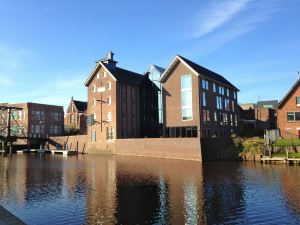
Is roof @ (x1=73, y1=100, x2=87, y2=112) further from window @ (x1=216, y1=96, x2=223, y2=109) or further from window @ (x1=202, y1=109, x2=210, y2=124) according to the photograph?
window @ (x1=202, y1=109, x2=210, y2=124)

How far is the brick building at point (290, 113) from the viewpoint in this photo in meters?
57.8

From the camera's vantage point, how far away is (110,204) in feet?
74.9

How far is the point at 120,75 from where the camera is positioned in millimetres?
75250

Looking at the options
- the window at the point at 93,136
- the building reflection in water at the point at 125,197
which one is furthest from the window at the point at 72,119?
→ the building reflection in water at the point at 125,197

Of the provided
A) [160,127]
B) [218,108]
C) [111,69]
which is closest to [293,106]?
[218,108]

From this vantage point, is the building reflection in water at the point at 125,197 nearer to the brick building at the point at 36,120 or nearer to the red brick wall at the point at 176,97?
the red brick wall at the point at 176,97

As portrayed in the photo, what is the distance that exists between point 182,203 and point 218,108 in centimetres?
4891

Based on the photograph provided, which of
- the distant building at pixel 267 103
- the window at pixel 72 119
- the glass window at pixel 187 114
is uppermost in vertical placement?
the distant building at pixel 267 103

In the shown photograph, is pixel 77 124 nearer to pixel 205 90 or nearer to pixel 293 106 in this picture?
pixel 205 90

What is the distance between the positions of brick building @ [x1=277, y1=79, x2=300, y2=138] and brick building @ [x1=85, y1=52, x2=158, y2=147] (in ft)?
97.1

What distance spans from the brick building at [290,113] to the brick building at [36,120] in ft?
210

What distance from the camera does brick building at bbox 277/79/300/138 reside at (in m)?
57.8

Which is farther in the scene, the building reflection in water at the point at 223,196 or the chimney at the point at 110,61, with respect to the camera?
the chimney at the point at 110,61

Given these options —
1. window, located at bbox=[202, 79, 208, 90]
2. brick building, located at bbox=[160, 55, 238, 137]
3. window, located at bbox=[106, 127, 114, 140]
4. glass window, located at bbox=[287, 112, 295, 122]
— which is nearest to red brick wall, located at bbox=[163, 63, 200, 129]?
brick building, located at bbox=[160, 55, 238, 137]
